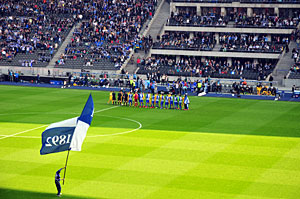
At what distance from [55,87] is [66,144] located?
44.8 m

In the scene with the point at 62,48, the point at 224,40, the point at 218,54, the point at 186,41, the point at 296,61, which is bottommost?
the point at 296,61

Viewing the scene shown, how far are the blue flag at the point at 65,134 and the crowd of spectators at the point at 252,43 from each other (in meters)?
54.2

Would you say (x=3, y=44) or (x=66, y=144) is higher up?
(x=3, y=44)

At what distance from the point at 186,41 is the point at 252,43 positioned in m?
10.1

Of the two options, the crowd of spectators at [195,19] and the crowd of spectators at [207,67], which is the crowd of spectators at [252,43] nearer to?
the crowd of spectators at [207,67]

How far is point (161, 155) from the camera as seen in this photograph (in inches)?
1104

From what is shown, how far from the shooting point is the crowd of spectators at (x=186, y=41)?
246ft

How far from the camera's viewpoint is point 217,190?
21859mm

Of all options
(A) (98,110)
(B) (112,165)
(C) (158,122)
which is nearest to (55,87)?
(A) (98,110)

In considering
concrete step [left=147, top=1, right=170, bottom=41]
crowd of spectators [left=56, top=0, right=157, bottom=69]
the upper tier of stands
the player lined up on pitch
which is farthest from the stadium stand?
the player lined up on pitch

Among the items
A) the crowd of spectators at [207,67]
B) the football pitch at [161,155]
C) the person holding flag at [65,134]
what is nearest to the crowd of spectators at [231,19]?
the crowd of spectators at [207,67]

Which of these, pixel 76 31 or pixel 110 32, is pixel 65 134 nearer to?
pixel 110 32

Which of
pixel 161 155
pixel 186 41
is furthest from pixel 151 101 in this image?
pixel 186 41

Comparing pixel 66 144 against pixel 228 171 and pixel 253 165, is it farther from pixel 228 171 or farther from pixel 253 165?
pixel 253 165
